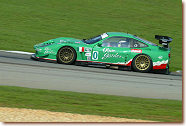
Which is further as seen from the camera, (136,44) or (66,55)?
(136,44)

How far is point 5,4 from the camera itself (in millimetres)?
21578

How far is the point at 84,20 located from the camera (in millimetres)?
20375

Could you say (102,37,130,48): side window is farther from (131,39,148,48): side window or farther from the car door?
(131,39,148,48): side window

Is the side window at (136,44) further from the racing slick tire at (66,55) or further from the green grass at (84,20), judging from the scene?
the racing slick tire at (66,55)

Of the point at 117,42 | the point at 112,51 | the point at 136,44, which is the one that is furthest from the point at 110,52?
the point at 136,44

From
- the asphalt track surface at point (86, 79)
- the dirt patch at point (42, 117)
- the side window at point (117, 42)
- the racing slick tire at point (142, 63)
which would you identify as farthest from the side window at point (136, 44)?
the dirt patch at point (42, 117)

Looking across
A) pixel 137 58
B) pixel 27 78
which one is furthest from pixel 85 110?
pixel 137 58

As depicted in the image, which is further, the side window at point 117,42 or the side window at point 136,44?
the side window at point 136,44

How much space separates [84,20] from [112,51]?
848 cm

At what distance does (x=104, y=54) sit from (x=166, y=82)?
2.40 m

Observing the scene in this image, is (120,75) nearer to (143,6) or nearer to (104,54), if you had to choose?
(104,54)

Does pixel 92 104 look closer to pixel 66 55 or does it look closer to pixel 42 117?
pixel 42 117

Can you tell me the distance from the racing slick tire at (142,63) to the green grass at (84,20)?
5.25 feet

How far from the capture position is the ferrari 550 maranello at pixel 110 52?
12062 mm
